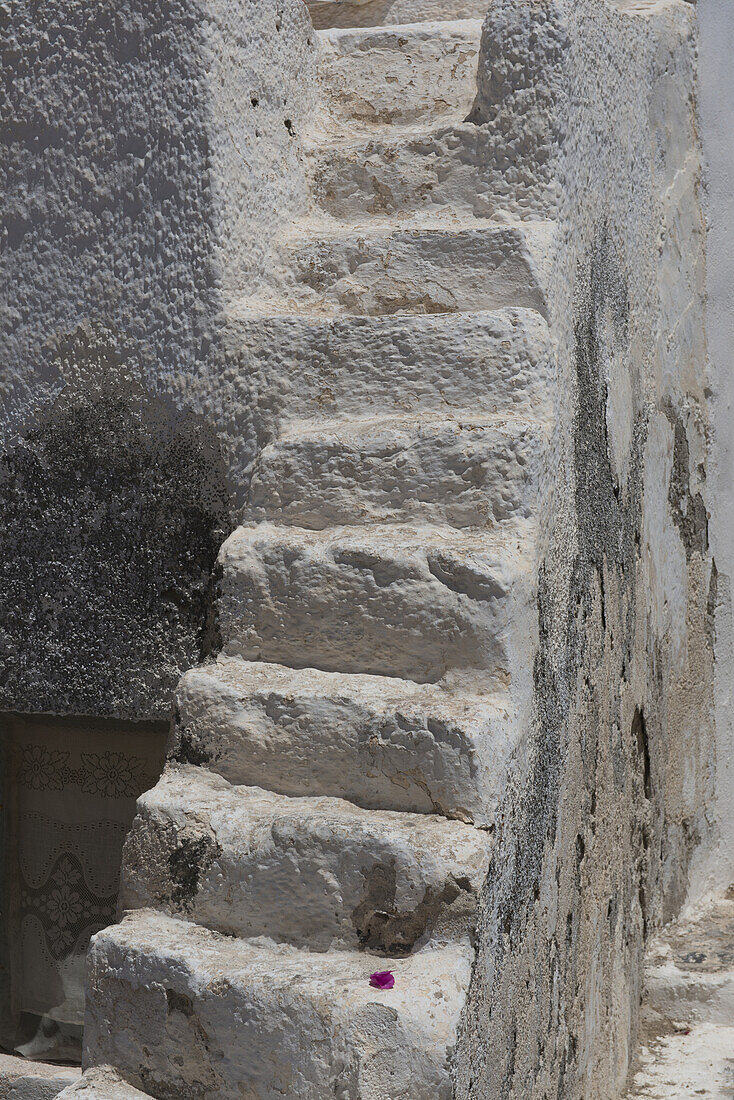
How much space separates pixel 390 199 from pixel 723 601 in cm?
188

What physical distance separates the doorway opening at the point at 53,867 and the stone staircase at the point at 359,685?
0.92 m

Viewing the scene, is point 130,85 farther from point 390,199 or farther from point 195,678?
point 195,678

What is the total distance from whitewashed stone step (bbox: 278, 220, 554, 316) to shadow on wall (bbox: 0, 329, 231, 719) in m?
0.37

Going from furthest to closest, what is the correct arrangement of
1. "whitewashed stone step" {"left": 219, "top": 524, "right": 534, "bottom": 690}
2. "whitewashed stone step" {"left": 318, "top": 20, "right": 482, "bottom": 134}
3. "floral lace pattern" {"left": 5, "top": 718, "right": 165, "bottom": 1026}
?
1. "floral lace pattern" {"left": 5, "top": 718, "right": 165, "bottom": 1026}
2. "whitewashed stone step" {"left": 318, "top": 20, "right": 482, "bottom": 134}
3. "whitewashed stone step" {"left": 219, "top": 524, "right": 534, "bottom": 690}

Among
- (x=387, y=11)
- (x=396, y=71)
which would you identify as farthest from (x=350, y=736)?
(x=387, y=11)

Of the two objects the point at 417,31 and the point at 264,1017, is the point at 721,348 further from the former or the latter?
the point at 264,1017

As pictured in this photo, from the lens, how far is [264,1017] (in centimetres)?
138

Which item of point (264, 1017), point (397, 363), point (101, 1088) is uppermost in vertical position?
point (397, 363)

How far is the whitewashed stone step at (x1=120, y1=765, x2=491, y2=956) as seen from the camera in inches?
Result: 57.1

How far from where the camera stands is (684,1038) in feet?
8.63

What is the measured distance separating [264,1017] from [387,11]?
3.04 metres

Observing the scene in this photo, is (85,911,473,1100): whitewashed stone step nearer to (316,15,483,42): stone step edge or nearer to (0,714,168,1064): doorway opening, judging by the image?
(0,714,168,1064): doorway opening

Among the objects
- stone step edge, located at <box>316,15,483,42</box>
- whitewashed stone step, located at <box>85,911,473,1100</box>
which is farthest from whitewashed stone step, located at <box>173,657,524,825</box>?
stone step edge, located at <box>316,15,483,42</box>

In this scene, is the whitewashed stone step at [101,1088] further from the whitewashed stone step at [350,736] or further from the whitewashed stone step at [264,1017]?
the whitewashed stone step at [350,736]
